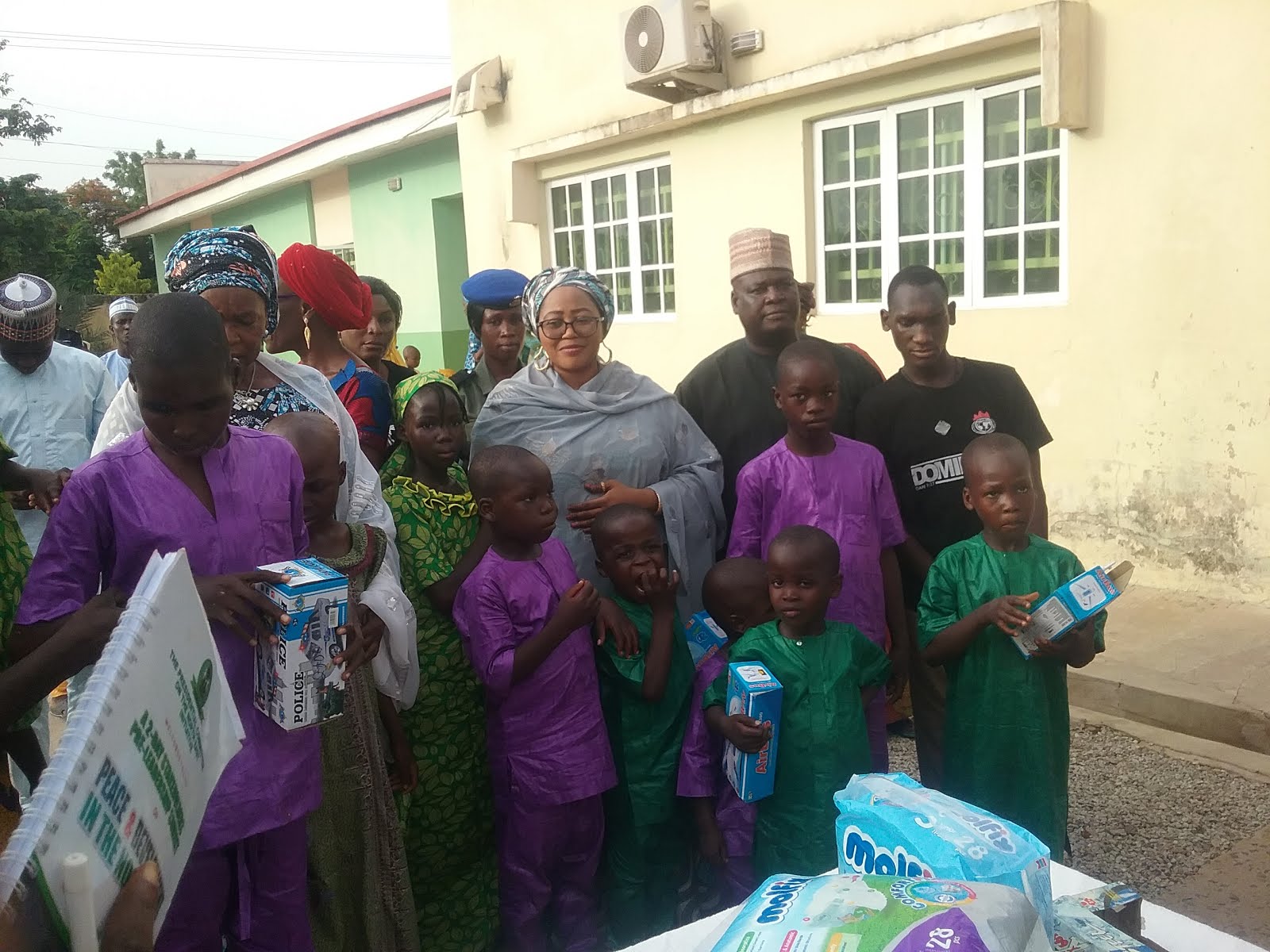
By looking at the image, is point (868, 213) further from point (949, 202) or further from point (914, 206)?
point (949, 202)

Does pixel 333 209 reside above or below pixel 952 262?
above

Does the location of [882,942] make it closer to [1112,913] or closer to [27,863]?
[1112,913]

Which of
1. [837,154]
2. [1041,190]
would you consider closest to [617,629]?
[1041,190]

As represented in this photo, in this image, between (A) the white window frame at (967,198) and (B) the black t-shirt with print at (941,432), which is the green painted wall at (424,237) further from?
(B) the black t-shirt with print at (941,432)

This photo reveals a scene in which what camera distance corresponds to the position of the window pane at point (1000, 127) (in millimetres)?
5801

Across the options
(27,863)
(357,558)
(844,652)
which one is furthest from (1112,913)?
(357,558)

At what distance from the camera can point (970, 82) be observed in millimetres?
5887

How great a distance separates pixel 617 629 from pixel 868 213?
16.3 feet

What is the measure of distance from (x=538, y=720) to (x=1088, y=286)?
4371 mm

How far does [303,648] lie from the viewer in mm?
1697

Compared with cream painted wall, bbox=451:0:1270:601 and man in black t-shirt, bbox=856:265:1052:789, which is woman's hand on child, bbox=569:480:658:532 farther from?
cream painted wall, bbox=451:0:1270:601

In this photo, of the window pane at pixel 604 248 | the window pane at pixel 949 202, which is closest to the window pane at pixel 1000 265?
the window pane at pixel 949 202

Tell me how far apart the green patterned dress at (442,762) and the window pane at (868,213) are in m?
4.89

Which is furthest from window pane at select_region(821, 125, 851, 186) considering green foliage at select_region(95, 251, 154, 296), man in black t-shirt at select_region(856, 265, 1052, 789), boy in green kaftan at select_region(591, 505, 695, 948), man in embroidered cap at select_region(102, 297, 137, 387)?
green foliage at select_region(95, 251, 154, 296)
